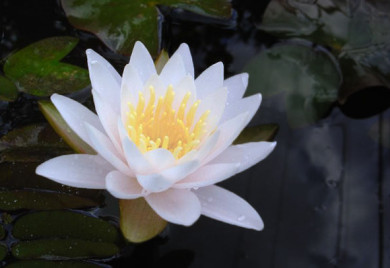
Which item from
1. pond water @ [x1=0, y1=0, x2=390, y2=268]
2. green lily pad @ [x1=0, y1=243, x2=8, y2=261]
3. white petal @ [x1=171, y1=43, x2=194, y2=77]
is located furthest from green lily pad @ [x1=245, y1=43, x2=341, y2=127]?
green lily pad @ [x1=0, y1=243, x2=8, y2=261]

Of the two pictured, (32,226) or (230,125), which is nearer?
(230,125)

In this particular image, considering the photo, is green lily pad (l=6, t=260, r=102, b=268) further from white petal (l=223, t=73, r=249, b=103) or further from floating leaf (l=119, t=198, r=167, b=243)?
white petal (l=223, t=73, r=249, b=103)

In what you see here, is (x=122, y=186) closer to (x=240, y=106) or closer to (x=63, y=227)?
(x=63, y=227)

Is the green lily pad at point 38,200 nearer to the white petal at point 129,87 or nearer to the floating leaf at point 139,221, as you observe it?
the floating leaf at point 139,221

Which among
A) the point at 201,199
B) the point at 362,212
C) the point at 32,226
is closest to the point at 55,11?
the point at 32,226

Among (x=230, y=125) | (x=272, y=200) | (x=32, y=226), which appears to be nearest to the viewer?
(x=230, y=125)

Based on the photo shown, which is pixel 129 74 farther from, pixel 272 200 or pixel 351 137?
pixel 351 137

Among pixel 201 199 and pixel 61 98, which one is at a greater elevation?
pixel 61 98
